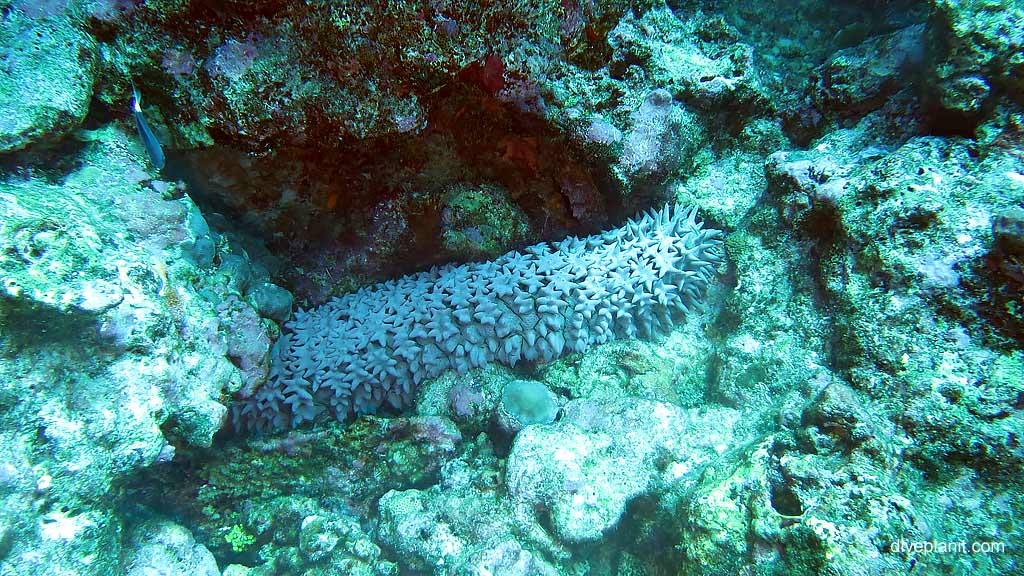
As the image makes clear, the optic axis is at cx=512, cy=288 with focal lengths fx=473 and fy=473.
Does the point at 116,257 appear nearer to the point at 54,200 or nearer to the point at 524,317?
the point at 54,200

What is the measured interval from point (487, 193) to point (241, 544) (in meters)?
3.21

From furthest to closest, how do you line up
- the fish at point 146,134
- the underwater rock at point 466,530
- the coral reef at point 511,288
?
the underwater rock at point 466,530, the fish at point 146,134, the coral reef at point 511,288

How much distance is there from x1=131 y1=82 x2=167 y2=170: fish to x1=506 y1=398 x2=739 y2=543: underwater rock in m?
2.72

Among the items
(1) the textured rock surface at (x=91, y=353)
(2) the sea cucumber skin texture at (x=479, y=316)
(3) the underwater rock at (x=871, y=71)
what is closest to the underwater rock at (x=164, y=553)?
(1) the textured rock surface at (x=91, y=353)

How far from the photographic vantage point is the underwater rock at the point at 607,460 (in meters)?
3.03

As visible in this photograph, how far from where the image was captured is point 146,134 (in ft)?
8.29

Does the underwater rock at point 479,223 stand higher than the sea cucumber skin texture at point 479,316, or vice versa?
the underwater rock at point 479,223

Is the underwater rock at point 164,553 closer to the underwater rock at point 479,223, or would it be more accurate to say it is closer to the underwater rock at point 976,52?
the underwater rock at point 479,223

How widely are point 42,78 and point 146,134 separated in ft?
1.55

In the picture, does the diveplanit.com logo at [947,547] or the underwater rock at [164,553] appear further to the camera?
the underwater rock at [164,553]

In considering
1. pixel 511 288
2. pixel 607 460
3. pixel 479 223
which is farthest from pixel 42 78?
pixel 607 460

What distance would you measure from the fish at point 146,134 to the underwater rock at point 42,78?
190 millimetres

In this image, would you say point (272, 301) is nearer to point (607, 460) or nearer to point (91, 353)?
point (91, 353)

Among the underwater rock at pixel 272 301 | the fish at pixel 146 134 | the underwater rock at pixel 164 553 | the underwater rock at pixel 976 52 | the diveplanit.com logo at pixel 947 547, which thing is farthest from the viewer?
the underwater rock at pixel 272 301
